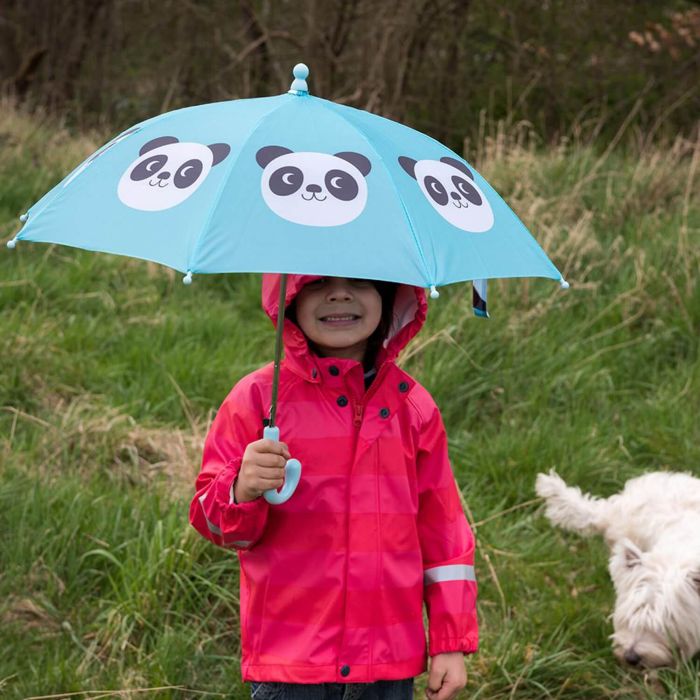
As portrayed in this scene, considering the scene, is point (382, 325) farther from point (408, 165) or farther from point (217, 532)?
point (217, 532)

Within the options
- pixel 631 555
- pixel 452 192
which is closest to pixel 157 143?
pixel 452 192

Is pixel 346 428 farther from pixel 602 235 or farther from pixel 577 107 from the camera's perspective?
pixel 577 107

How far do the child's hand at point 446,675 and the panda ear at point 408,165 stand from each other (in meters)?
1.12

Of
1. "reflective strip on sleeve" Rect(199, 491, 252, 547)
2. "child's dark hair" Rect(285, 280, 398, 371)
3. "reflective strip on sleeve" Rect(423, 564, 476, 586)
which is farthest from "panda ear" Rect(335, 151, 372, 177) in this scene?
"reflective strip on sleeve" Rect(423, 564, 476, 586)

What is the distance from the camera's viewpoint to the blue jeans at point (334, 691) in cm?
240

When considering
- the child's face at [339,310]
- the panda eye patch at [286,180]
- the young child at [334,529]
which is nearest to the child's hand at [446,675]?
the young child at [334,529]

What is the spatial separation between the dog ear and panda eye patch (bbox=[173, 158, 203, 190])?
Answer: 2.34 meters

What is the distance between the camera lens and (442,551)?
253 centimetres

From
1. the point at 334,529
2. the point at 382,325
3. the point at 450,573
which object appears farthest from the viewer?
the point at 382,325

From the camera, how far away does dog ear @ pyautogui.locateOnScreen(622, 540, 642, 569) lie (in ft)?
12.2

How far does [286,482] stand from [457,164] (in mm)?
847

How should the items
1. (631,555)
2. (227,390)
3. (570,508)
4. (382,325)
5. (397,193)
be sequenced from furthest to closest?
(227,390), (570,508), (631,555), (382,325), (397,193)

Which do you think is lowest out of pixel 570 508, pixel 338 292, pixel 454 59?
pixel 454 59

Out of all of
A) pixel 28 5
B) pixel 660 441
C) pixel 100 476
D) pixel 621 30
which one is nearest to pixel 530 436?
pixel 660 441
